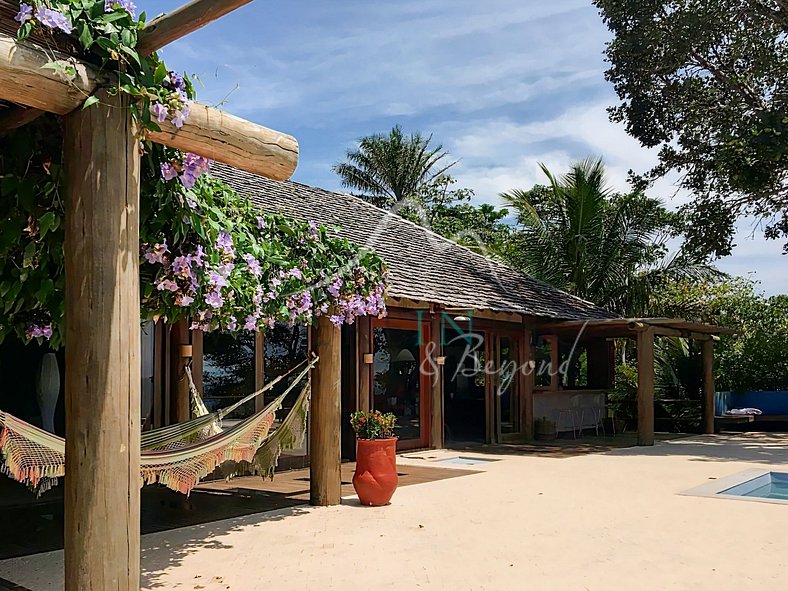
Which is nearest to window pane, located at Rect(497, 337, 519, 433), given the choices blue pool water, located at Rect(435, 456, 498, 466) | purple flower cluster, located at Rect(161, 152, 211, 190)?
blue pool water, located at Rect(435, 456, 498, 466)

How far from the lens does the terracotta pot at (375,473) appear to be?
7129 millimetres

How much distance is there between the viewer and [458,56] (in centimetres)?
1218

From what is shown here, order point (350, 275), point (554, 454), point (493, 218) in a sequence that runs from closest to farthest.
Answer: point (350, 275), point (554, 454), point (493, 218)

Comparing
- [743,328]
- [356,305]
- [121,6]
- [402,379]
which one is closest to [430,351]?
[402,379]

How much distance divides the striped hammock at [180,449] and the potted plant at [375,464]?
2.26 feet

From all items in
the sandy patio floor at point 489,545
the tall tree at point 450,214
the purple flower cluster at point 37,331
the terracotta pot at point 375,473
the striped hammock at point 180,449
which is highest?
the tall tree at point 450,214

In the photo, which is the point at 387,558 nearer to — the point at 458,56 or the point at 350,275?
the point at 350,275

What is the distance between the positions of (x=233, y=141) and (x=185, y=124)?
0.79 ft

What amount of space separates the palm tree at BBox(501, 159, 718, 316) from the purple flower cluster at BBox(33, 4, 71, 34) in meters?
16.9

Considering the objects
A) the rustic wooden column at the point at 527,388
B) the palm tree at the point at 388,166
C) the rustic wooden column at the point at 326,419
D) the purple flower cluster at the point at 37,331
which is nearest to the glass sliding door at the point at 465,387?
the rustic wooden column at the point at 527,388

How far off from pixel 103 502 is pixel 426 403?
9.74 m

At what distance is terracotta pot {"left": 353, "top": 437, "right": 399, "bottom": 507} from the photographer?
23.4 ft

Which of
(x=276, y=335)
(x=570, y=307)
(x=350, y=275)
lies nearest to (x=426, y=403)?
(x=276, y=335)

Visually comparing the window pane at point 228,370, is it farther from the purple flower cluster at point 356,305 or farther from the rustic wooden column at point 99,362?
the rustic wooden column at point 99,362
